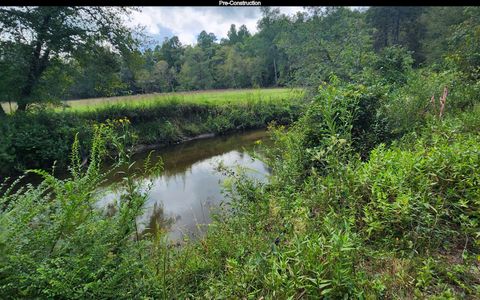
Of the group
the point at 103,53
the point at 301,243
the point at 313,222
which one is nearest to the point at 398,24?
the point at 103,53

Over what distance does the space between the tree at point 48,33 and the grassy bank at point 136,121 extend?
1060 mm

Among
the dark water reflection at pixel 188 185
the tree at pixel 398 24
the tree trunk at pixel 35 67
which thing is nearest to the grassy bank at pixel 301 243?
the dark water reflection at pixel 188 185

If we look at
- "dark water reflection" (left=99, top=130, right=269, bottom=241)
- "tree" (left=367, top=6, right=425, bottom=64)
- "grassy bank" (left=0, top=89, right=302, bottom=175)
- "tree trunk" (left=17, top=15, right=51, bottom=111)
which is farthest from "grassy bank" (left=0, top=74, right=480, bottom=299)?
"tree" (left=367, top=6, right=425, bottom=64)

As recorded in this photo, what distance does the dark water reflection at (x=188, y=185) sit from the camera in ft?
15.8

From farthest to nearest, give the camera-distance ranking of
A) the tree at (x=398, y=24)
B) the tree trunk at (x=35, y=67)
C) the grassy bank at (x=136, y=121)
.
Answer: the tree at (x=398, y=24)
the tree trunk at (x=35, y=67)
the grassy bank at (x=136, y=121)

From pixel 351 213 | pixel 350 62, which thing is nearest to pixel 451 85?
pixel 351 213

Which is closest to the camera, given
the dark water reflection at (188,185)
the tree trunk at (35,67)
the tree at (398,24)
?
the dark water reflection at (188,185)

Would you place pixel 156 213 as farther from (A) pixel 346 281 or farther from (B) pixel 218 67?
(B) pixel 218 67

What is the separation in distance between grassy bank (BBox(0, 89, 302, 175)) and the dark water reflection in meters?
1.35

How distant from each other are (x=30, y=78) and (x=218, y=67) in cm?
2636

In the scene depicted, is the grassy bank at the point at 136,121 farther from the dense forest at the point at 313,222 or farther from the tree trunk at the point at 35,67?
the dense forest at the point at 313,222

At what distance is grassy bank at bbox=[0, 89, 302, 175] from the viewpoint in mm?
7758

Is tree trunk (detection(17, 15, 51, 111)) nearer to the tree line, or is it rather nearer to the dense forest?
the tree line
